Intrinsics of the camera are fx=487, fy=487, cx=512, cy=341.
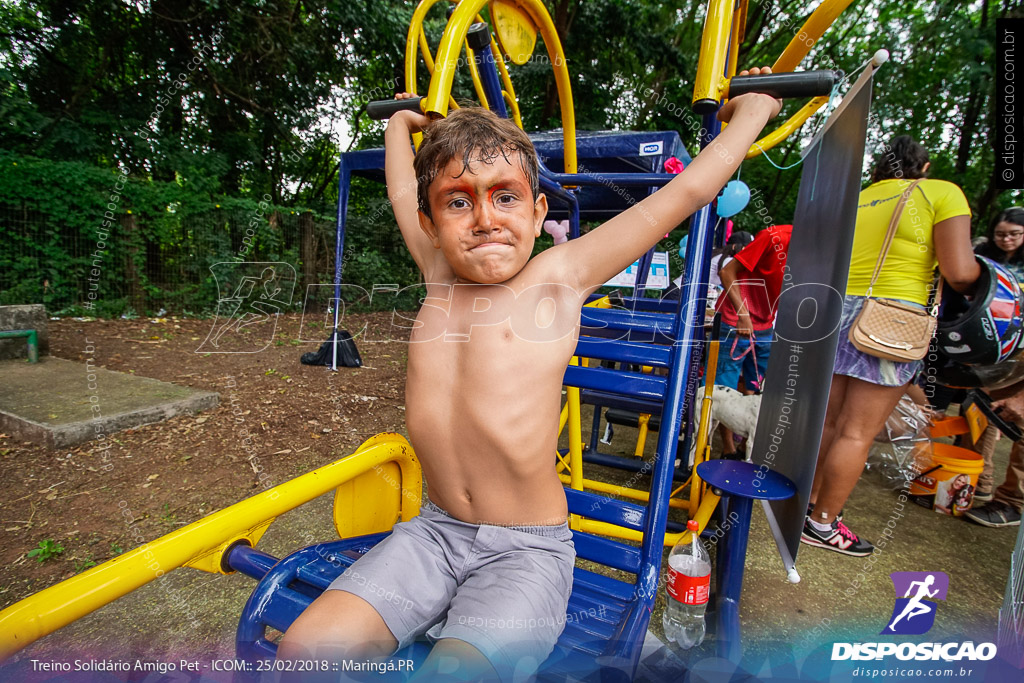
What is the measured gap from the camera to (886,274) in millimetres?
2143

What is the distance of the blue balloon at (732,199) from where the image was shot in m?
2.58

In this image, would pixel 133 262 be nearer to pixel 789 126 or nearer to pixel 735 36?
pixel 735 36

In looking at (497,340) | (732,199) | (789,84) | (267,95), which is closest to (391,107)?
(497,340)

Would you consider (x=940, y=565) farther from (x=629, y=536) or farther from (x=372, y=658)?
(x=372, y=658)

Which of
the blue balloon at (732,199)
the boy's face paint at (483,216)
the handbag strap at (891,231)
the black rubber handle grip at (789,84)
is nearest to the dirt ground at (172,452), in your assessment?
the boy's face paint at (483,216)

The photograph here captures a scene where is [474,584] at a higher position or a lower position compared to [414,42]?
lower

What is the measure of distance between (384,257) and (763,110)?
28.1 feet

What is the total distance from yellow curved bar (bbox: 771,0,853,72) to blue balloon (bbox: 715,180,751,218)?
908 millimetres

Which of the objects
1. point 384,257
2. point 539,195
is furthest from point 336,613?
point 384,257

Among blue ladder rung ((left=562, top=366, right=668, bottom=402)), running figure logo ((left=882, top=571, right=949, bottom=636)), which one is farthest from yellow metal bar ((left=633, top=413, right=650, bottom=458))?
running figure logo ((left=882, top=571, right=949, bottom=636))

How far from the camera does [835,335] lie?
64.9 inches

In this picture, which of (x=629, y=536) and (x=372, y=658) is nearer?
(x=372, y=658)

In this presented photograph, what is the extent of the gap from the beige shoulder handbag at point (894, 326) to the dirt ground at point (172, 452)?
295cm

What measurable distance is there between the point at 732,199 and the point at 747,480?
1763 millimetres
